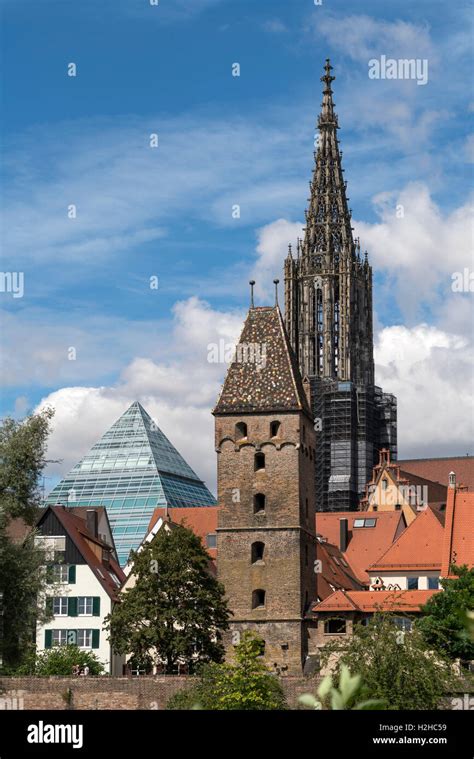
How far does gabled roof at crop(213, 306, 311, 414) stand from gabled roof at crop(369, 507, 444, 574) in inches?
589

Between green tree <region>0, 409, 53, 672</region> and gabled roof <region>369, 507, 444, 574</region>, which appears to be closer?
green tree <region>0, 409, 53, 672</region>

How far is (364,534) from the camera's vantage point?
92125mm

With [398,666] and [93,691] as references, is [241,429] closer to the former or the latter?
[93,691]

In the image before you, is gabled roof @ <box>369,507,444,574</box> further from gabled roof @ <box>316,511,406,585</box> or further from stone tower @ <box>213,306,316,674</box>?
stone tower @ <box>213,306,316,674</box>

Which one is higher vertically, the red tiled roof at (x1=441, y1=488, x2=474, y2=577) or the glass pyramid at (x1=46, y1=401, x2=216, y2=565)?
the glass pyramid at (x1=46, y1=401, x2=216, y2=565)

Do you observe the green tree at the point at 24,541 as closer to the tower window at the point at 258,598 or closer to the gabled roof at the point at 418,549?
the tower window at the point at 258,598

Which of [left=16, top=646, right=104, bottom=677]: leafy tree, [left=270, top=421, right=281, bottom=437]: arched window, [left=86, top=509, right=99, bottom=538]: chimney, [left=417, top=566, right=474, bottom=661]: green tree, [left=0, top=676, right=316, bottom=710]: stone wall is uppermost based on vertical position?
[left=270, top=421, right=281, bottom=437]: arched window

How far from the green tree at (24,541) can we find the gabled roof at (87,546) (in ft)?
92.9

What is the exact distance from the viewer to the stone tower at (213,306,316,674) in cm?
5816

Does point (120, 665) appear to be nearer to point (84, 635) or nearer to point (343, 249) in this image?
point (84, 635)

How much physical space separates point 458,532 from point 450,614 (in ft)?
45.2

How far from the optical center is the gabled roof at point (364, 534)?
87.8 metres

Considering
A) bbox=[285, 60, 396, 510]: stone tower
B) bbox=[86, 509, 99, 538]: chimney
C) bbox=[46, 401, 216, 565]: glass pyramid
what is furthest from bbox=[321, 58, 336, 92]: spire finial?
bbox=[86, 509, 99, 538]: chimney
